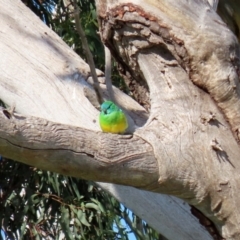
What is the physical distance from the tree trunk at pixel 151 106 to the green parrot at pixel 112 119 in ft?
0.26

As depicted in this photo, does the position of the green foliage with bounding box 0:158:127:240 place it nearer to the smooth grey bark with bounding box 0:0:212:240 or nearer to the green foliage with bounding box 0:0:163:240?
the green foliage with bounding box 0:0:163:240

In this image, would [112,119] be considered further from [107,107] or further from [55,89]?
[55,89]

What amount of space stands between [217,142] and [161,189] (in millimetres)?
170

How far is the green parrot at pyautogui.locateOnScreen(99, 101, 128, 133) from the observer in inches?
61.9

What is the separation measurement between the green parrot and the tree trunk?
0.08 meters

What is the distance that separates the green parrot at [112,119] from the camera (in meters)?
1.57

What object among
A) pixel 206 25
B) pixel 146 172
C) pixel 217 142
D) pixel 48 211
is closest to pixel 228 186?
pixel 217 142

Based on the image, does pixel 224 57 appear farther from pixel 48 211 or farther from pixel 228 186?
pixel 48 211

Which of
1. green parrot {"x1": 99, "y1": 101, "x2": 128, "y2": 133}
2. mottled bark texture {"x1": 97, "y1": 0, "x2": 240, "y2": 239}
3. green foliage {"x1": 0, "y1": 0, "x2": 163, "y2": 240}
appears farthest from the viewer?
green foliage {"x1": 0, "y1": 0, "x2": 163, "y2": 240}

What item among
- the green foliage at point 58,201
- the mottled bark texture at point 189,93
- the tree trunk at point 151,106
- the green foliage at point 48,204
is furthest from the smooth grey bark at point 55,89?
the green foliage at point 48,204

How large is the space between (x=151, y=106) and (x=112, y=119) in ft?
0.31

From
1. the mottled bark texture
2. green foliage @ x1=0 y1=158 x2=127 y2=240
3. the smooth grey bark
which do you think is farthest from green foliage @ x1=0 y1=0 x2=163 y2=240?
the mottled bark texture

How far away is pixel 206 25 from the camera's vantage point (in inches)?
61.1

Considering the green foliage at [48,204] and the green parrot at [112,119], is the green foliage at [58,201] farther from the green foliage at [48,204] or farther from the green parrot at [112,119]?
the green parrot at [112,119]
